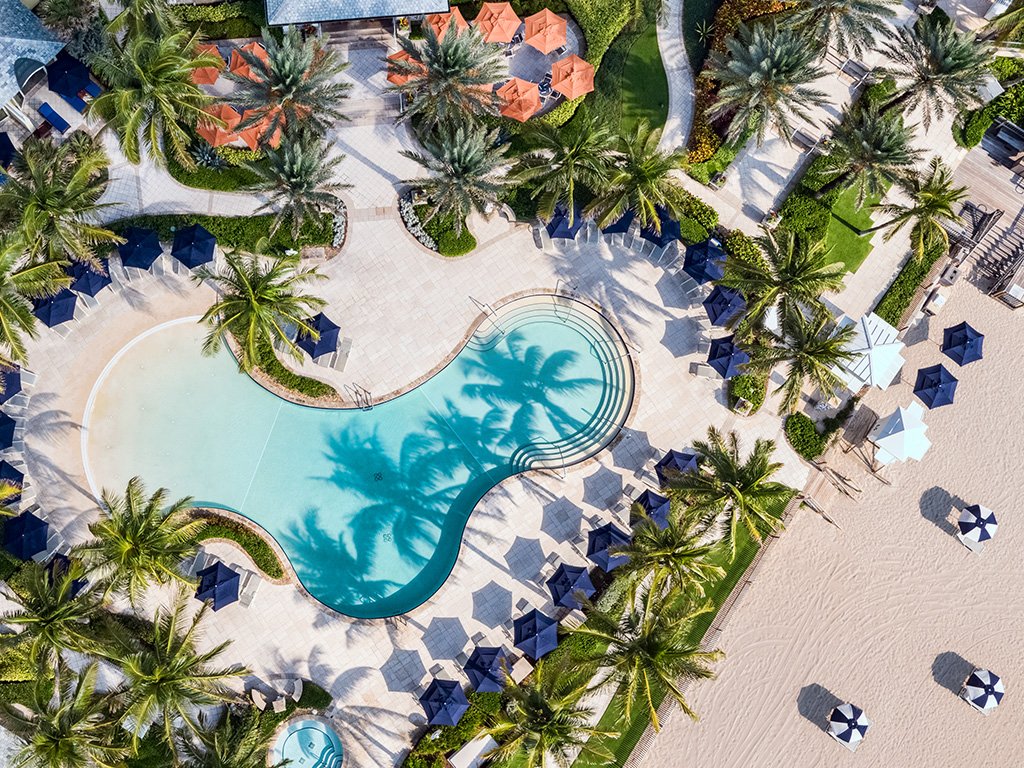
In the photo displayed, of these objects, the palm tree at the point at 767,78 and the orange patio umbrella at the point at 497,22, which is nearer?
the palm tree at the point at 767,78

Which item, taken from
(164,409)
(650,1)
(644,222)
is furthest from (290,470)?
(650,1)

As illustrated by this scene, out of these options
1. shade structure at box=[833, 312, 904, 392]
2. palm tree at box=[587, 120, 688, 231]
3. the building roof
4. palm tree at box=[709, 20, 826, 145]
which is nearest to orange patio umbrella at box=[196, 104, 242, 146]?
the building roof

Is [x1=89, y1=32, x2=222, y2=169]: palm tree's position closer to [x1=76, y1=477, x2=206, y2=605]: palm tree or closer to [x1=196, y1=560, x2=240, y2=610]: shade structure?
[x1=76, y1=477, x2=206, y2=605]: palm tree

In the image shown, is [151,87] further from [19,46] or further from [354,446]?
[354,446]

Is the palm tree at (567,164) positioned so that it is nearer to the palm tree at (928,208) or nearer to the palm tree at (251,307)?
the palm tree at (251,307)

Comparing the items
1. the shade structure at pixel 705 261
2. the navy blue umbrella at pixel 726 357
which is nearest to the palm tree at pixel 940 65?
the shade structure at pixel 705 261

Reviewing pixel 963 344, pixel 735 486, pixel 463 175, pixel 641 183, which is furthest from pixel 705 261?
pixel 963 344
